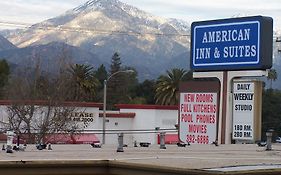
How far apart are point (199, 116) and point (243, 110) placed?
2070mm


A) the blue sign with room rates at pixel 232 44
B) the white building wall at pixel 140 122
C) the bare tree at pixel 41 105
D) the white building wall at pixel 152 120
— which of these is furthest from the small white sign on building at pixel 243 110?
the white building wall at pixel 152 120

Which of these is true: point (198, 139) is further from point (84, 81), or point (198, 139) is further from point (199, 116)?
point (84, 81)

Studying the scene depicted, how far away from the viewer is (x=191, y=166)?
784 cm

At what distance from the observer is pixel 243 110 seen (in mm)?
27141

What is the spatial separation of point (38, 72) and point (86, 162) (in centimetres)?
5050

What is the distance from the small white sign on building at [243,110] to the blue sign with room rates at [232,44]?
37.2 inches

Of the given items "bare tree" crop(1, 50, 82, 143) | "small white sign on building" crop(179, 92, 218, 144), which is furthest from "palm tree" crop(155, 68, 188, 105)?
"small white sign on building" crop(179, 92, 218, 144)

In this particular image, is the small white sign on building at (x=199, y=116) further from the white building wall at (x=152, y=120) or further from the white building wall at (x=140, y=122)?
the white building wall at (x=152, y=120)

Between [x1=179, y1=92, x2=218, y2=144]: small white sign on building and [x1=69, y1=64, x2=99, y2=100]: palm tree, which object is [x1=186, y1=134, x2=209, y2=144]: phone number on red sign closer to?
[x1=179, y1=92, x2=218, y2=144]: small white sign on building

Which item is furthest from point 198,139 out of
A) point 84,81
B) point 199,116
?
point 84,81

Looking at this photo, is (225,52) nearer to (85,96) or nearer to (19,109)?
(19,109)

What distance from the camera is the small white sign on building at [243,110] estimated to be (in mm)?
26656

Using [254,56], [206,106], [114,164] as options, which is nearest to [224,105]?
[206,106]

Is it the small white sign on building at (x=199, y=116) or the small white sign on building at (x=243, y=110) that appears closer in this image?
the small white sign on building at (x=243, y=110)
